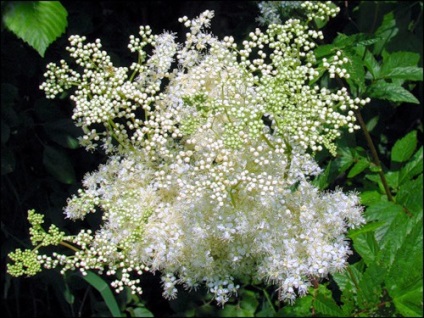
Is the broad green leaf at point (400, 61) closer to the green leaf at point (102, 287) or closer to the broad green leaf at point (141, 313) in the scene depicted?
the green leaf at point (102, 287)

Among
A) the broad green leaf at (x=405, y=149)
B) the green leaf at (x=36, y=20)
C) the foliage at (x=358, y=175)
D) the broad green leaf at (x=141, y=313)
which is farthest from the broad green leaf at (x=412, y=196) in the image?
the broad green leaf at (x=141, y=313)

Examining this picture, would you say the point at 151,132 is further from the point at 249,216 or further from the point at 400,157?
the point at 400,157

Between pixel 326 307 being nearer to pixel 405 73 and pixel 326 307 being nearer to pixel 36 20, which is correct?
pixel 405 73

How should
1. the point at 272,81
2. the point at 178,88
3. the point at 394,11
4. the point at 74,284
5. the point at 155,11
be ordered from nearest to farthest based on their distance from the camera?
1. the point at 272,81
2. the point at 178,88
3. the point at 394,11
4. the point at 74,284
5. the point at 155,11

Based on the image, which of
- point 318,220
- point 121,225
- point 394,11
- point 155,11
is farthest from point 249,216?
point 155,11

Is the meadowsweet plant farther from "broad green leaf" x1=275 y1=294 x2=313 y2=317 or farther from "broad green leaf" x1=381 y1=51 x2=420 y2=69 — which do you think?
"broad green leaf" x1=381 y1=51 x2=420 y2=69

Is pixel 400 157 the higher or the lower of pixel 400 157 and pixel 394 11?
the lower
